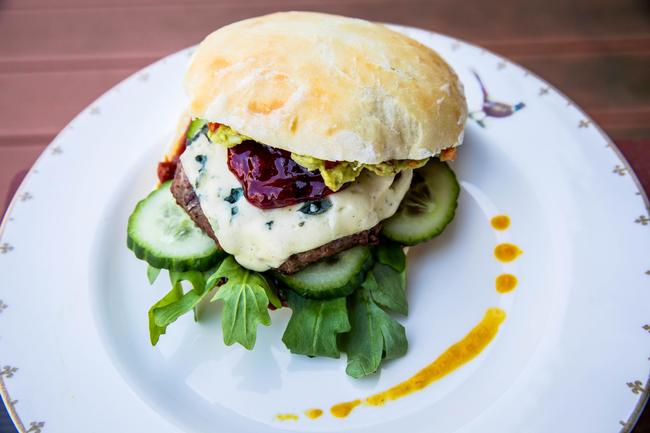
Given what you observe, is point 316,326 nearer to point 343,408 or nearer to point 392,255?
point 343,408

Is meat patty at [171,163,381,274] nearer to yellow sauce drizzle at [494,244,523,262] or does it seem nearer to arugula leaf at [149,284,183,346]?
arugula leaf at [149,284,183,346]

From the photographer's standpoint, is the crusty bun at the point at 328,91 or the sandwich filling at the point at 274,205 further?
the sandwich filling at the point at 274,205

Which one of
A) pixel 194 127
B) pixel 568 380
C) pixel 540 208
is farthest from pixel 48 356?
pixel 540 208

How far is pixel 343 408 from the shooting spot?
2.49 metres

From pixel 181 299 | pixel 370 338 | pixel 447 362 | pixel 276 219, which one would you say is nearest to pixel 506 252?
pixel 447 362

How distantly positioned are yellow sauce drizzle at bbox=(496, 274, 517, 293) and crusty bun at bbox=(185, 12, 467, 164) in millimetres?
734

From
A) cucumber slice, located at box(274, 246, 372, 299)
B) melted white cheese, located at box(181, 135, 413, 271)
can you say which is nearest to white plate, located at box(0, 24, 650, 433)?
cucumber slice, located at box(274, 246, 372, 299)

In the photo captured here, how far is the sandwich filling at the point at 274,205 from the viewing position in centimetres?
253

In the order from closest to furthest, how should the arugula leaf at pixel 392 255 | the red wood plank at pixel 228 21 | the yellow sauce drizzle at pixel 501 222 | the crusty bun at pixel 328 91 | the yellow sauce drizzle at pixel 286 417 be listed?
the crusty bun at pixel 328 91, the yellow sauce drizzle at pixel 286 417, the arugula leaf at pixel 392 255, the yellow sauce drizzle at pixel 501 222, the red wood plank at pixel 228 21

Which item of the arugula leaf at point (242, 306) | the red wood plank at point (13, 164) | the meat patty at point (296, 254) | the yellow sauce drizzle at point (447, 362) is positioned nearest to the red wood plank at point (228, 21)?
the red wood plank at point (13, 164)

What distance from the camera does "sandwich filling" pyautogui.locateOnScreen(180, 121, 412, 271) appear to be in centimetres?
253

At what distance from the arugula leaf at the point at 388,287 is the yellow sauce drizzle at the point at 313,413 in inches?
21.8

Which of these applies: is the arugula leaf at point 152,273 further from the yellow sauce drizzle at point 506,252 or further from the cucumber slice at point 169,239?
the yellow sauce drizzle at point 506,252

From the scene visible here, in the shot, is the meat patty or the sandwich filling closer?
the sandwich filling
